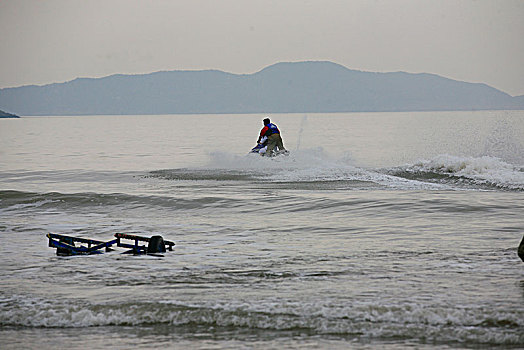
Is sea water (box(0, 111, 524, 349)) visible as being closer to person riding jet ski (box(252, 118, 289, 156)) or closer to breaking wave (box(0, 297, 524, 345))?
breaking wave (box(0, 297, 524, 345))

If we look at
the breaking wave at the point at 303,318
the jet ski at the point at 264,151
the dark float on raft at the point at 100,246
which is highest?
the jet ski at the point at 264,151

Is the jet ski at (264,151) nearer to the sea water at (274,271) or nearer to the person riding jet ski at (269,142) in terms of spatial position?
the person riding jet ski at (269,142)

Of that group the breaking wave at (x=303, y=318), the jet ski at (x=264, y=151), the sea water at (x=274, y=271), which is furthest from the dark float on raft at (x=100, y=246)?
the jet ski at (x=264, y=151)

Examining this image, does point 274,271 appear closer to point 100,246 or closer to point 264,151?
point 100,246

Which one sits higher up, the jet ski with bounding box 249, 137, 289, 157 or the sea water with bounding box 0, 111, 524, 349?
the jet ski with bounding box 249, 137, 289, 157

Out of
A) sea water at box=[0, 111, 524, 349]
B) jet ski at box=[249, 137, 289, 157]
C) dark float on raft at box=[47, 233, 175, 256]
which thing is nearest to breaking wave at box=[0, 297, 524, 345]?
sea water at box=[0, 111, 524, 349]

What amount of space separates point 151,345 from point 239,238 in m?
5.52

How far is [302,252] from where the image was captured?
33.1ft

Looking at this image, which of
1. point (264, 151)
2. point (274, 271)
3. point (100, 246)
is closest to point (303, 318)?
point (274, 271)

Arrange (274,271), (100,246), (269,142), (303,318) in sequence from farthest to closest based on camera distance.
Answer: (269,142)
(100,246)
(274,271)
(303,318)

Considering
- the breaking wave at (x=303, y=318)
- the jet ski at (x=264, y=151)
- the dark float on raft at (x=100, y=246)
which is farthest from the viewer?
the jet ski at (x=264, y=151)

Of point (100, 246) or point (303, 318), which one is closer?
point (303, 318)

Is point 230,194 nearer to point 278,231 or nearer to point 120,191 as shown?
point 120,191

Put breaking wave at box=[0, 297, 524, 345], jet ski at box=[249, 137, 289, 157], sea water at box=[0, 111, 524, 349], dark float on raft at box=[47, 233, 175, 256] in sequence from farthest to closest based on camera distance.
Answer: jet ski at box=[249, 137, 289, 157] → dark float on raft at box=[47, 233, 175, 256] → sea water at box=[0, 111, 524, 349] → breaking wave at box=[0, 297, 524, 345]
